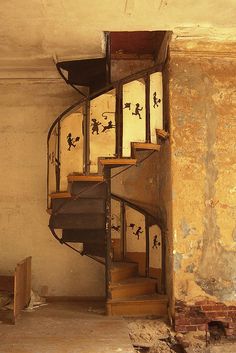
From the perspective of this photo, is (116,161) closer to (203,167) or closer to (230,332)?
(203,167)

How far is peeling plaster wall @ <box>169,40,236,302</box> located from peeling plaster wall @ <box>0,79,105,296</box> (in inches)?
68.4

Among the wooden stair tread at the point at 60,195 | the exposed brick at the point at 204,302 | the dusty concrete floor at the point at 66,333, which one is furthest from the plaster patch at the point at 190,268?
the wooden stair tread at the point at 60,195

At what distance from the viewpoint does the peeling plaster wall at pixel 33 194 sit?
5.74 m

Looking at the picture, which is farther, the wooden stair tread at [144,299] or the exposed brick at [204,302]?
the wooden stair tread at [144,299]

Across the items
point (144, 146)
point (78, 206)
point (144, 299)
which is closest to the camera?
point (144, 146)

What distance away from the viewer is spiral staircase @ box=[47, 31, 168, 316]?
14.9ft

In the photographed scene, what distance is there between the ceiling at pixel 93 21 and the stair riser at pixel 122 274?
2972 millimetres

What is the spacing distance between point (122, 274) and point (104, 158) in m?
1.74

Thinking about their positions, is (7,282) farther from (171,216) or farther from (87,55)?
(87,55)

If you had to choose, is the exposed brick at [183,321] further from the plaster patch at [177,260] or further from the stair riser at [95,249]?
the stair riser at [95,249]

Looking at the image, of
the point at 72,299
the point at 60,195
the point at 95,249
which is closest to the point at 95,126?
the point at 60,195

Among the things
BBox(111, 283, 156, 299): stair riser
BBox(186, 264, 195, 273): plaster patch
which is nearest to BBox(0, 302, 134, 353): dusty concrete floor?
BBox(111, 283, 156, 299): stair riser

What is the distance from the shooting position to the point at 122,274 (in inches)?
207

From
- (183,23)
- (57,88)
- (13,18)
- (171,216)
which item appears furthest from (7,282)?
(183,23)
